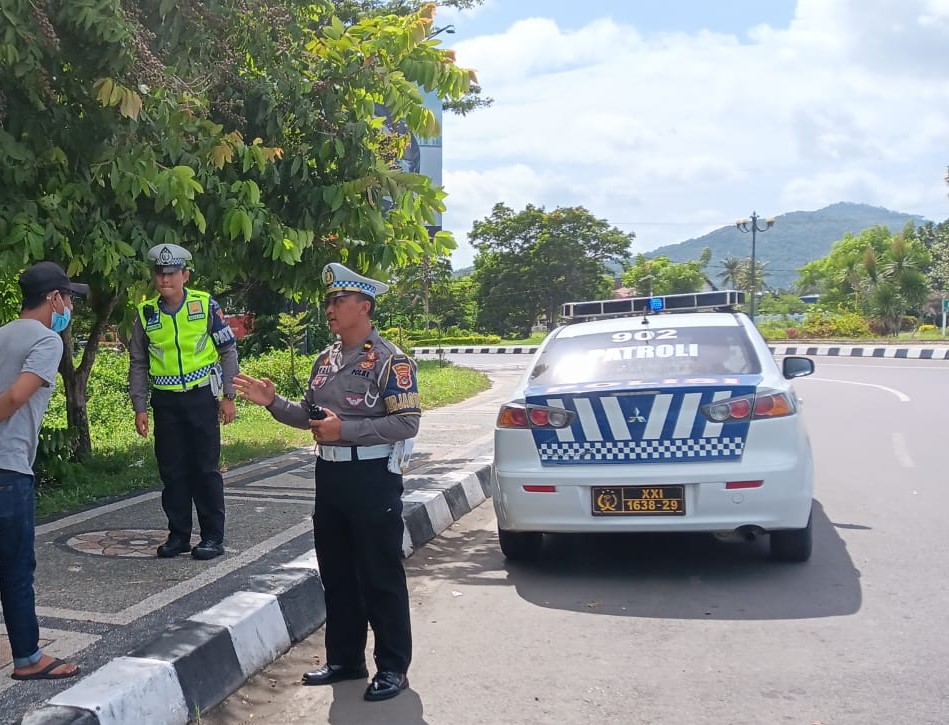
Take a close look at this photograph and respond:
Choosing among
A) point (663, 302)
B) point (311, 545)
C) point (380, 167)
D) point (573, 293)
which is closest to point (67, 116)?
point (380, 167)

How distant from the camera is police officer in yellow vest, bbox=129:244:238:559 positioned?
532cm

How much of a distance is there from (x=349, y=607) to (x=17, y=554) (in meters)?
1.23

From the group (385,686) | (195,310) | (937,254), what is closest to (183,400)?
(195,310)

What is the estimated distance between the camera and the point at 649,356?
571cm

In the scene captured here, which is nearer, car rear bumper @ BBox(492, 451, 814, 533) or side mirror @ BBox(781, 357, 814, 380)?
car rear bumper @ BBox(492, 451, 814, 533)

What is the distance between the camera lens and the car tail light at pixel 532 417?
531 centimetres

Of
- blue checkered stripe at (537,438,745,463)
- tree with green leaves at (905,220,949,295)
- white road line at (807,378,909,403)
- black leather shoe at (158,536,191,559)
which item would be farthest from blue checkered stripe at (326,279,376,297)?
tree with green leaves at (905,220,949,295)

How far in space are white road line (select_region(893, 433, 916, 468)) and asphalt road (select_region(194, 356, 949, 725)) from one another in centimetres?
202

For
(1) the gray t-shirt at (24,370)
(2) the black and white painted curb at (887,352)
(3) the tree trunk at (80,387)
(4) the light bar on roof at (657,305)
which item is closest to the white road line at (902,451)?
(4) the light bar on roof at (657,305)

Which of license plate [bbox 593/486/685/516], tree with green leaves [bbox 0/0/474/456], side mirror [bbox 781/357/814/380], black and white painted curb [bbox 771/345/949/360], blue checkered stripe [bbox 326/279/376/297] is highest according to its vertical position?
tree with green leaves [bbox 0/0/474/456]

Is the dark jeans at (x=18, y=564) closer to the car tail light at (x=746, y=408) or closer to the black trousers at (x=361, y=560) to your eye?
the black trousers at (x=361, y=560)

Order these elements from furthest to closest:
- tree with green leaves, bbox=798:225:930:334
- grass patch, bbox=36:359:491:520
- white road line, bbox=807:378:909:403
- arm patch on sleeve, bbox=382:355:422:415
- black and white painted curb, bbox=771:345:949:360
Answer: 1. tree with green leaves, bbox=798:225:930:334
2. black and white painted curb, bbox=771:345:949:360
3. white road line, bbox=807:378:909:403
4. grass patch, bbox=36:359:491:520
5. arm patch on sleeve, bbox=382:355:422:415

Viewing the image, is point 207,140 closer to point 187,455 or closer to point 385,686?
point 187,455

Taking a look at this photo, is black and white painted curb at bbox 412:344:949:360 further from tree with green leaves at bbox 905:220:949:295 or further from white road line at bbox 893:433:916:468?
white road line at bbox 893:433:916:468
